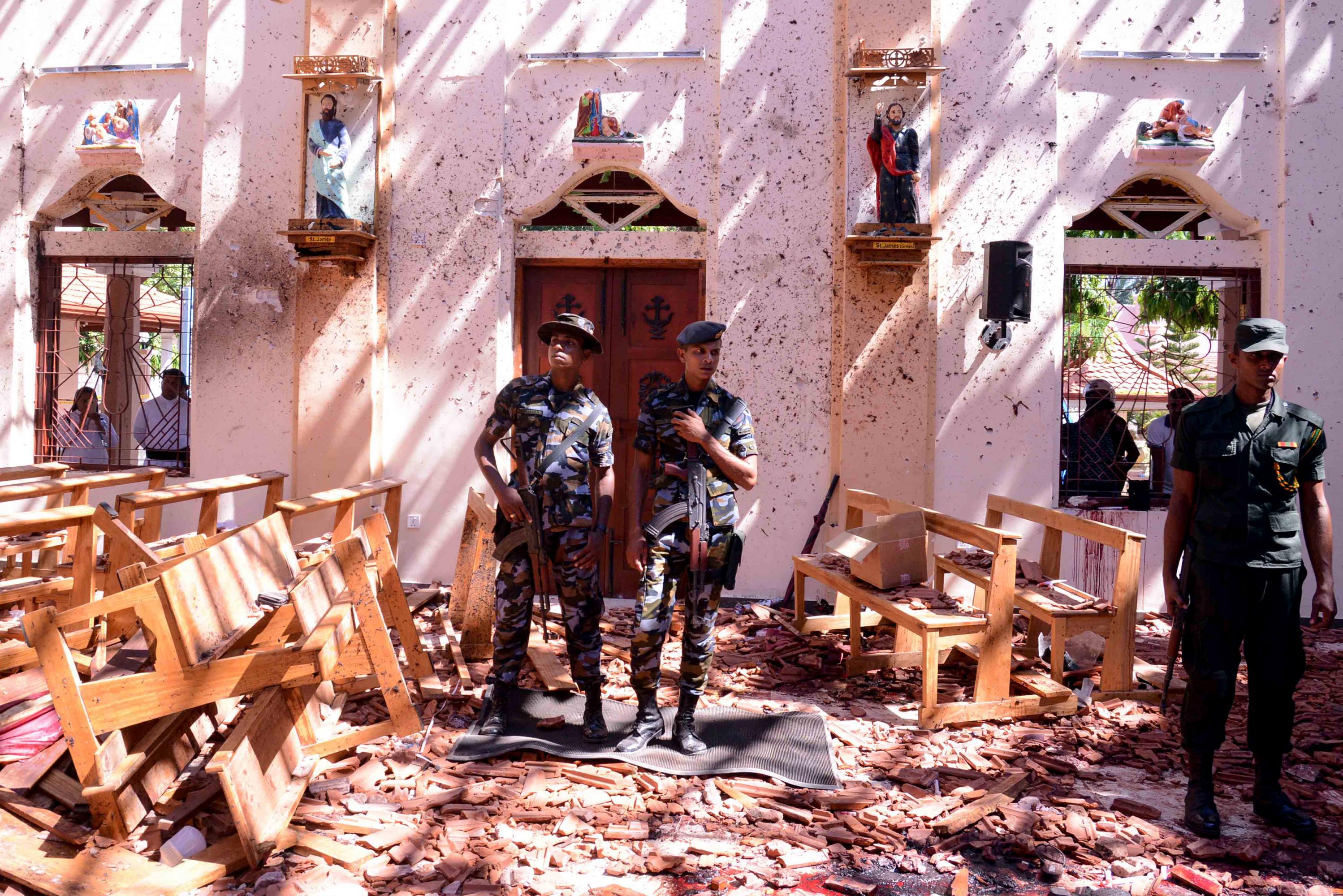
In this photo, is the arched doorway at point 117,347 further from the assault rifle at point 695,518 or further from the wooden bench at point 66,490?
the assault rifle at point 695,518

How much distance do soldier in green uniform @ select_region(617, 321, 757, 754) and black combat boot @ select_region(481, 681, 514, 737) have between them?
70cm

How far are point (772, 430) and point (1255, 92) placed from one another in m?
4.93

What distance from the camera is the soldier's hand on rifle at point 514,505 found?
4.92 metres

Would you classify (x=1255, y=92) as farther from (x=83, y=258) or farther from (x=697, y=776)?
(x=83, y=258)

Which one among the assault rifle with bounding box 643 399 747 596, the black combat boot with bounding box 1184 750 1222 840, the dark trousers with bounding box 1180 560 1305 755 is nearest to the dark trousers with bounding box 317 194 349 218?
the assault rifle with bounding box 643 399 747 596

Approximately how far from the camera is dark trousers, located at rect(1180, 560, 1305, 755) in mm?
4191

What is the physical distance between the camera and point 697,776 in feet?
15.3

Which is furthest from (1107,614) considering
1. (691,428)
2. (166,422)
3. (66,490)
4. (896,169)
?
(166,422)

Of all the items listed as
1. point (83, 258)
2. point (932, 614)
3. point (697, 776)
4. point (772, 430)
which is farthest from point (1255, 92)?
point (83, 258)

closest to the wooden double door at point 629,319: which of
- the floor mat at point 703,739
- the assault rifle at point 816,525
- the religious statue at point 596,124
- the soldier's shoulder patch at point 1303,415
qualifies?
the religious statue at point 596,124

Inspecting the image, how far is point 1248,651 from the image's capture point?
427 cm

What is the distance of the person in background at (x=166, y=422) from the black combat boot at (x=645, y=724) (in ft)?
19.7

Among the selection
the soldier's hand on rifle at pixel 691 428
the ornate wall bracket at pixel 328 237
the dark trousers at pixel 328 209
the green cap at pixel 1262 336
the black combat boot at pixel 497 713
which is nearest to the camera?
the green cap at pixel 1262 336

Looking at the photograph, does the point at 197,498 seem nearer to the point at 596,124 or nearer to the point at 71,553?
the point at 71,553
